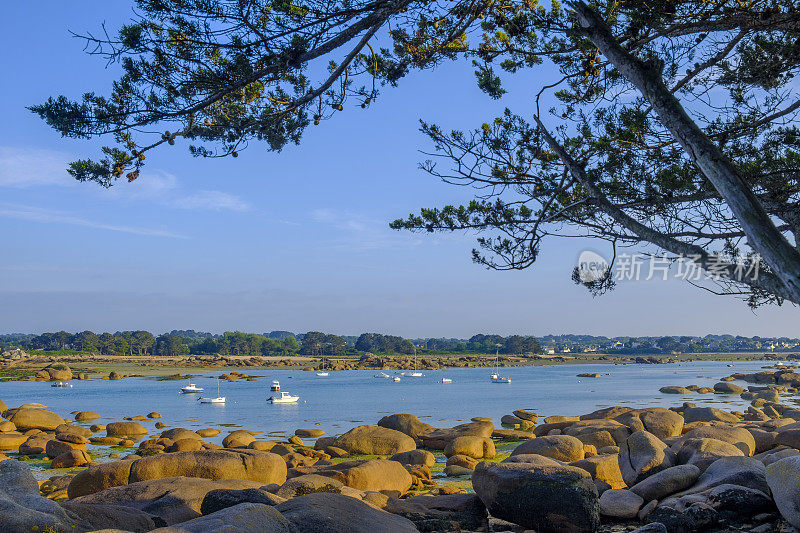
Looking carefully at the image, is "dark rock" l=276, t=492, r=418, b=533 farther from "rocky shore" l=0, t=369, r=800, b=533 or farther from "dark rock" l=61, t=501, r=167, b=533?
"dark rock" l=61, t=501, r=167, b=533

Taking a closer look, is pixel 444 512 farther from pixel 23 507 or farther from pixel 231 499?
pixel 23 507

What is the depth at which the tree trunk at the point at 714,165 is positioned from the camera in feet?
13.9

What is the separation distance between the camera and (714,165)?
15.0ft

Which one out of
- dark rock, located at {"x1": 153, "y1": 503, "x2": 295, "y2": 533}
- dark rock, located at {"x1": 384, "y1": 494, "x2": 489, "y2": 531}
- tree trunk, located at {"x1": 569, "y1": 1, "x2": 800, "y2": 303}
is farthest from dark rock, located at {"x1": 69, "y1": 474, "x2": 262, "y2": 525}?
tree trunk, located at {"x1": 569, "y1": 1, "x2": 800, "y2": 303}

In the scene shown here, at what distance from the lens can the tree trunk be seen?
13.9 ft

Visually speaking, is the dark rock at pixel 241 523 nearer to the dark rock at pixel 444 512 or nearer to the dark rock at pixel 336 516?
the dark rock at pixel 336 516

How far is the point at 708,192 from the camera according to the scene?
7297 mm

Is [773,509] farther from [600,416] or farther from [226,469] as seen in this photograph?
[600,416]

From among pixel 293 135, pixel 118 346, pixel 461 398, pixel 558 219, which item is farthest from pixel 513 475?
pixel 118 346

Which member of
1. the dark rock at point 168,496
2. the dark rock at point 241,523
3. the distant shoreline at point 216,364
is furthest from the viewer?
Result: the distant shoreline at point 216,364

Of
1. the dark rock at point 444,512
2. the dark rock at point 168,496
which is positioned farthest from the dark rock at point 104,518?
the dark rock at point 444,512

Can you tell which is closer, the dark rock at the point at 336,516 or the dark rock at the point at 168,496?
the dark rock at the point at 336,516

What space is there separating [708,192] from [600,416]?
1411cm

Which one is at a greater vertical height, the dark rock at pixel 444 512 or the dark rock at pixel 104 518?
the dark rock at pixel 104 518
